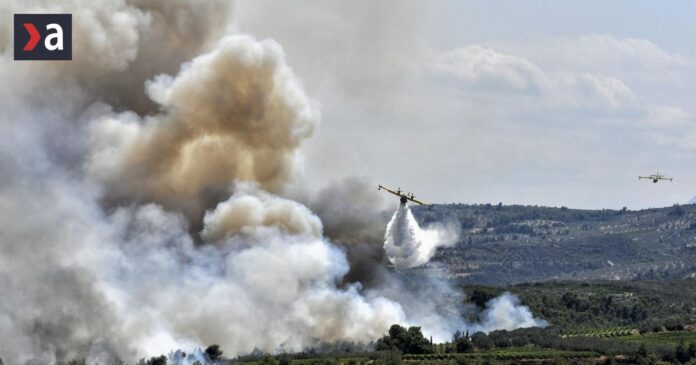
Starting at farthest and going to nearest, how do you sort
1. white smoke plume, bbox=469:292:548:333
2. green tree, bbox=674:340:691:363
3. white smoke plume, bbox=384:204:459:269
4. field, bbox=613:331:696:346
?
white smoke plume, bbox=469:292:548:333, field, bbox=613:331:696:346, green tree, bbox=674:340:691:363, white smoke plume, bbox=384:204:459:269

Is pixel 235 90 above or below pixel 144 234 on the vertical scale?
above

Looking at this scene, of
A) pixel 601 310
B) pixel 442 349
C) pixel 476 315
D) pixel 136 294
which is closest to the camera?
pixel 136 294

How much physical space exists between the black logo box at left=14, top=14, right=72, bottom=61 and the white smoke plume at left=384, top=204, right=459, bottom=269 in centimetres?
3557

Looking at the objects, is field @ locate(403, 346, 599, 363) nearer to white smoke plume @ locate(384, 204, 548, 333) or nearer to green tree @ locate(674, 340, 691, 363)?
green tree @ locate(674, 340, 691, 363)

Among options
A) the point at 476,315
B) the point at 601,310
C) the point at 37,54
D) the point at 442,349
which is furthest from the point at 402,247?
the point at 601,310

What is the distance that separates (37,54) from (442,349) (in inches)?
1928

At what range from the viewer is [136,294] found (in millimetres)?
115562

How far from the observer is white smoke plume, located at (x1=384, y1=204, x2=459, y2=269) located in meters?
130

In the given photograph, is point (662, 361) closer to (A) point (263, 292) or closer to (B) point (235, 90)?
(A) point (263, 292)

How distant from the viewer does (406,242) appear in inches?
5177

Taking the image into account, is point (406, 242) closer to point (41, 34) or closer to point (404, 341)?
point (404, 341)

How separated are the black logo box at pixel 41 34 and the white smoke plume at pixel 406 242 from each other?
117 feet

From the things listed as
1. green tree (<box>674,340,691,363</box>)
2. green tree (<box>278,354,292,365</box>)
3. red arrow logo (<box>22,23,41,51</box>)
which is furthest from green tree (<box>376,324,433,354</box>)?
red arrow logo (<box>22,23,41,51</box>)

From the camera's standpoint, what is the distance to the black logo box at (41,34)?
119 metres
